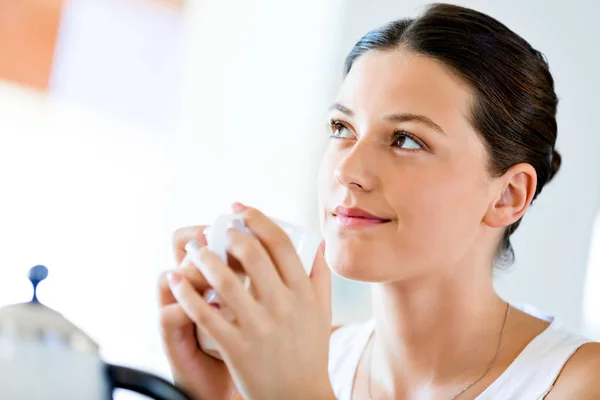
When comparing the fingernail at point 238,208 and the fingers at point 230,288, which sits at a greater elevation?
the fingernail at point 238,208

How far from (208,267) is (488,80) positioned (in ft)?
2.22

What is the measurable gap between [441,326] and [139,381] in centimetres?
79

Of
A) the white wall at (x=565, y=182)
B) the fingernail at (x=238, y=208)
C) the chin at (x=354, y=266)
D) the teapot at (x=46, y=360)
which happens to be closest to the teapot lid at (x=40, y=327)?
the teapot at (x=46, y=360)

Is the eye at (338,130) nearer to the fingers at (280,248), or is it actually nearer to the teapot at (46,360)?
the fingers at (280,248)

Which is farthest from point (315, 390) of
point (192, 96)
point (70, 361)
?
point (192, 96)

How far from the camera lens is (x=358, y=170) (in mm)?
1033

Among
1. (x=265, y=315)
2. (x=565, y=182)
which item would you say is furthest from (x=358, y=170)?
(x=565, y=182)

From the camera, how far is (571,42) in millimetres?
2014

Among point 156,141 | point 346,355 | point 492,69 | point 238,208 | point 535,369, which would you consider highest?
point 492,69

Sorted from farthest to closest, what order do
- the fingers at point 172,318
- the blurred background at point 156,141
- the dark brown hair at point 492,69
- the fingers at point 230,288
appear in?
1. the blurred background at point 156,141
2. the dark brown hair at point 492,69
3. the fingers at point 172,318
4. the fingers at point 230,288

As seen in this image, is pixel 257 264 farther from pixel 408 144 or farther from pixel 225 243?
pixel 408 144

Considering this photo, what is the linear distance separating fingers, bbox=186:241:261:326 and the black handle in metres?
0.13

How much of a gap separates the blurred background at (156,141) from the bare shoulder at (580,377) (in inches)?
32.4

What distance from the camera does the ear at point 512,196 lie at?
1.18m
